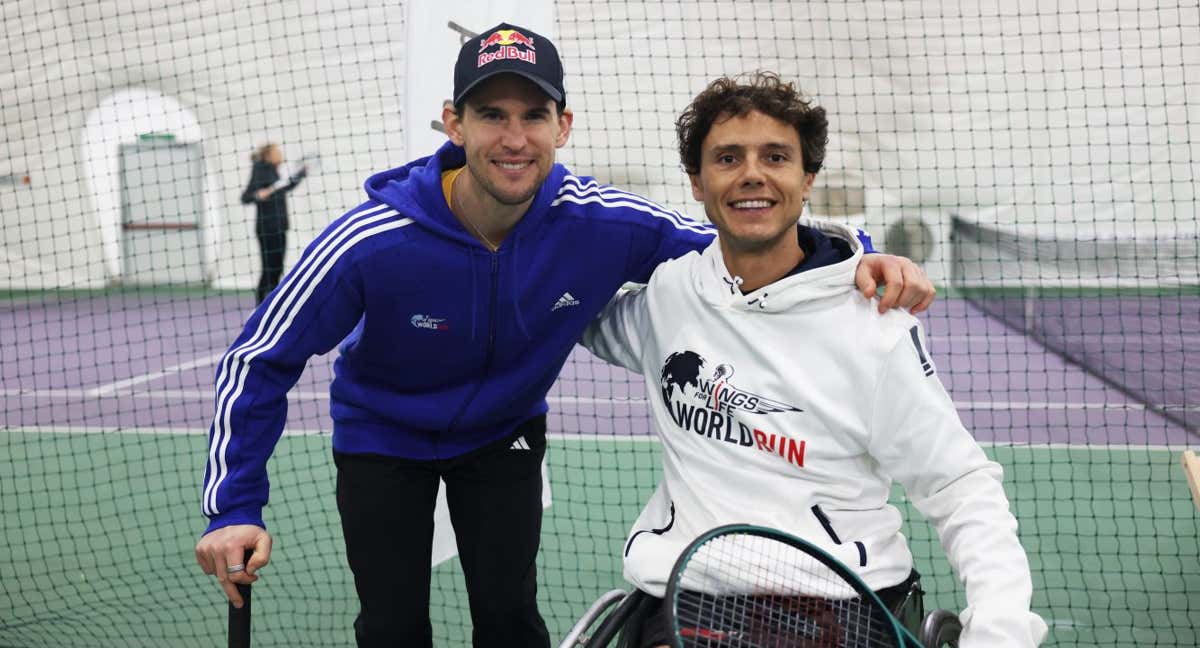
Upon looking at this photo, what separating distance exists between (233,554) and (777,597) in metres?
0.97

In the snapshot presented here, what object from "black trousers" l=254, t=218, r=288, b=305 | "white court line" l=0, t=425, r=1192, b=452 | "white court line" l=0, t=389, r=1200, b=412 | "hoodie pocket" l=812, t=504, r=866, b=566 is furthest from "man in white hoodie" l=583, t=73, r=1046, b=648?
"black trousers" l=254, t=218, r=288, b=305

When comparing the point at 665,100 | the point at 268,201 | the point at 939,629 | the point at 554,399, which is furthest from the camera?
the point at 665,100

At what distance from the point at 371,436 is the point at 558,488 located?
8.82 ft

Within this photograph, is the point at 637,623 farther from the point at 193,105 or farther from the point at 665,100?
the point at 193,105

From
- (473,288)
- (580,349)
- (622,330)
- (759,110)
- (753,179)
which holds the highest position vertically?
(759,110)

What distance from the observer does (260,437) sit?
2.13 meters

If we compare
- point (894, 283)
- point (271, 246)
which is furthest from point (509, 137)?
point (271, 246)

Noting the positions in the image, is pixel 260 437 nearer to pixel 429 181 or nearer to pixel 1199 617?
pixel 429 181

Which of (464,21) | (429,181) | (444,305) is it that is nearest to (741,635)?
(444,305)

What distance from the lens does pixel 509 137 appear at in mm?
2133

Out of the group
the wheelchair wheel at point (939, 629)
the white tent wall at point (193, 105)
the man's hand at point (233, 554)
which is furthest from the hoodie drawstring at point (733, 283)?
the white tent wall at point (193, 105)

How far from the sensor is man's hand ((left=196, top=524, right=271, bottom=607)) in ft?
6.24

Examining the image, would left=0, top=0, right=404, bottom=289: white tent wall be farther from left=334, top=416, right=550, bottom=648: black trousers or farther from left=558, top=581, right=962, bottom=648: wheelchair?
left=558, top=581, right=962, bottom=648: wheelchair

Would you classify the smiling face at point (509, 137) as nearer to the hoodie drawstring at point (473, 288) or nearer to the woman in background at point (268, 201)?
the hoodie drawstring at point (473, 288)
